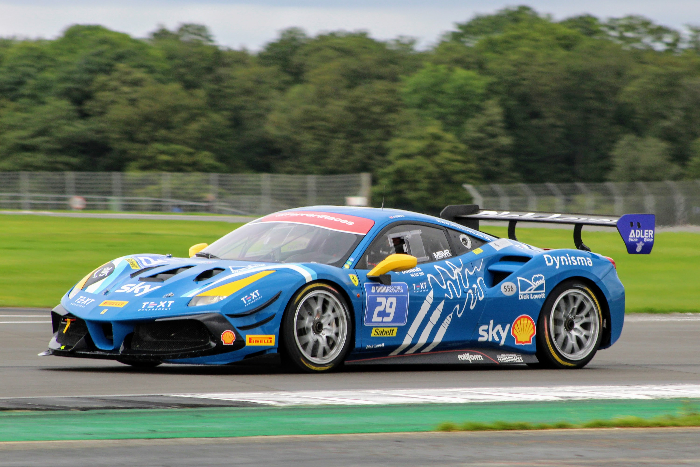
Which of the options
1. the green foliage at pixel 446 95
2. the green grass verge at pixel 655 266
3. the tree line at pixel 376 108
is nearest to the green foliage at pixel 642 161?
the tree line at pixel 376 108

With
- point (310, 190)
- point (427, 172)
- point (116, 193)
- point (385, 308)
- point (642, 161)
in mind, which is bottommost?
point (385, 308)

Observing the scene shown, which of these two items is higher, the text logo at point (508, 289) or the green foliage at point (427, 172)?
the green foliage at point (427, 172)

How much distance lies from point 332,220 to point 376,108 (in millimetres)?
62742

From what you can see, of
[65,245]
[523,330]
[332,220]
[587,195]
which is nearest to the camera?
[332,220]

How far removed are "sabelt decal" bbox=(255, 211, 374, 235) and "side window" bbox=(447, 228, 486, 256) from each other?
2.54 feet

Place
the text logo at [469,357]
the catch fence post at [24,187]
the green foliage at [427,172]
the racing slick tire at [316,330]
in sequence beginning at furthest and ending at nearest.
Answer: the green foliage at [427,172], the catch fence post at [24,187], the text logo at [469,357], the racing slick tire at [316,330]

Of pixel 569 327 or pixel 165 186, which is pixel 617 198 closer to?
pixel 165 186

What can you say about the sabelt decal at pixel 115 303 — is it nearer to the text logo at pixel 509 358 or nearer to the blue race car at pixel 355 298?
the blue race car at pixel 355 298

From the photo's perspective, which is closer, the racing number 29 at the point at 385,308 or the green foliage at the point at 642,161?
the racing number 29 at the point at 385,308

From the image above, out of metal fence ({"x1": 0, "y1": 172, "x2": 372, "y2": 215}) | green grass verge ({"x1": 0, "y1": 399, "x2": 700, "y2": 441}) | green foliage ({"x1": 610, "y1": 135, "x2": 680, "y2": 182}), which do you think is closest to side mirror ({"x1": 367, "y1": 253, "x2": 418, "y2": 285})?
green grass verge ({"x1": 0, "y1": 399, "x2": 700, "y2": 441})

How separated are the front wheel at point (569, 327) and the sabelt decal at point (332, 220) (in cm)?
173

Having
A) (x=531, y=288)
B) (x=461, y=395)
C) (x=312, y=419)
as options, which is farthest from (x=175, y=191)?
(x=312, y=419)

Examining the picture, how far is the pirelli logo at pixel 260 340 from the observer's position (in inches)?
299

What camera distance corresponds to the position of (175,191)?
42469mm
